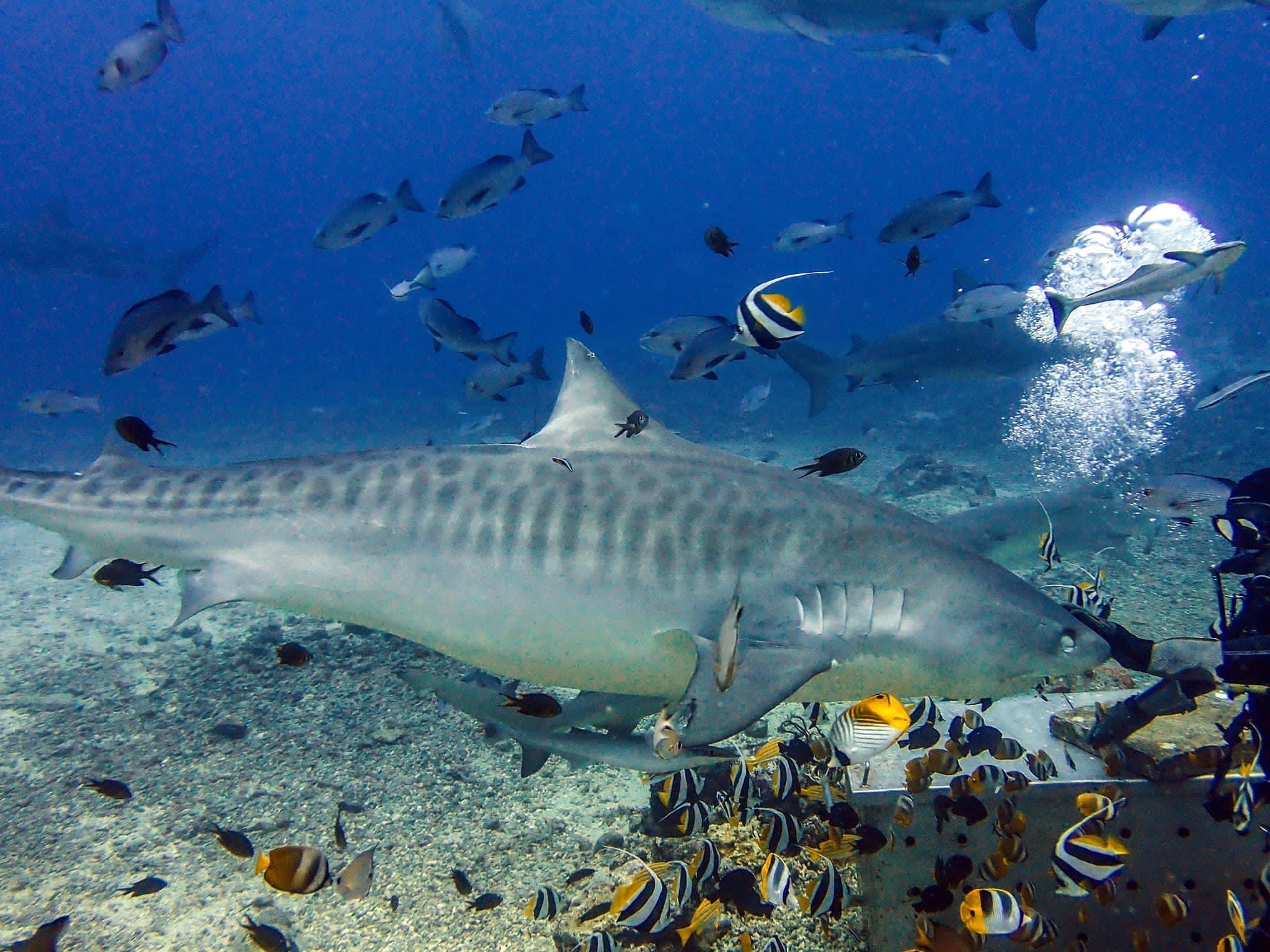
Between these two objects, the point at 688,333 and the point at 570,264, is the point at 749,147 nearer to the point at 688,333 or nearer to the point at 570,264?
the point at 570,264

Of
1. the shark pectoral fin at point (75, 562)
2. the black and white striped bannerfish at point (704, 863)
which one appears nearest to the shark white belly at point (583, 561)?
the shark pectoral fin at point (75, 562)

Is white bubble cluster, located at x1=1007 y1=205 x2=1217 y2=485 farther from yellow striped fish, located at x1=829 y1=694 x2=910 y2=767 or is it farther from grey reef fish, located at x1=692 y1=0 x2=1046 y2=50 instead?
yellow striped fish, located at x1=829 y1=694 x2=910 y2=767

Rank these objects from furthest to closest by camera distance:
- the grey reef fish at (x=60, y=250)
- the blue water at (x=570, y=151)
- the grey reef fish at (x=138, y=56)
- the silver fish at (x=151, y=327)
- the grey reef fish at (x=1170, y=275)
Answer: the blue water at (x=570, y=151), the grey reef fish at (x=60, y=250), the grey reef fish at (x=138, y=56), the grey reef fish at (x=1170, y=275), the silver fish at (x=151, y=327)

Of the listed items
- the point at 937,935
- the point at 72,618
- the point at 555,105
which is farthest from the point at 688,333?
the point at 72,618

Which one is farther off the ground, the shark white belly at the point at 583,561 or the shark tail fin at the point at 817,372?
the shark tail fin at the point at 817,372

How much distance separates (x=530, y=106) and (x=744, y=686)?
7.41 m

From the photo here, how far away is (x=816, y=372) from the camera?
38.0ft

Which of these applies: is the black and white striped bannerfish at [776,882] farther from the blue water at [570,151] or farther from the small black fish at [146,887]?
the blue water at [570,151]

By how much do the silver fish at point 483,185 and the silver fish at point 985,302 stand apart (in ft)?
15.9

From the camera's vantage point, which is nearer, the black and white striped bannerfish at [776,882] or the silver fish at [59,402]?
the black and white striped bannerfish at [776,882]

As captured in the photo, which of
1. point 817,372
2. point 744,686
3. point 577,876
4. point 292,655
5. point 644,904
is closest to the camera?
point 644,904

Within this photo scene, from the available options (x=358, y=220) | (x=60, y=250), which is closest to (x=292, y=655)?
(x=358, y=220)

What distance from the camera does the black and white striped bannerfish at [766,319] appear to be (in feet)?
13.5

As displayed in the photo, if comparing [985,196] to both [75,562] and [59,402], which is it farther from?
[59,402]
